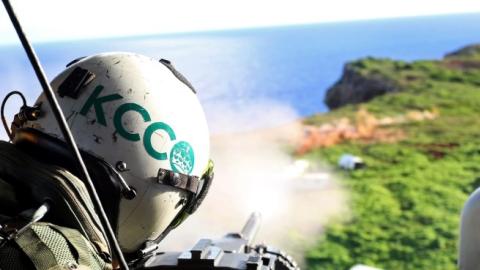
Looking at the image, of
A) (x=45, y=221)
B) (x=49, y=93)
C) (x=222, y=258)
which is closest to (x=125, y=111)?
(x=45, y=221)

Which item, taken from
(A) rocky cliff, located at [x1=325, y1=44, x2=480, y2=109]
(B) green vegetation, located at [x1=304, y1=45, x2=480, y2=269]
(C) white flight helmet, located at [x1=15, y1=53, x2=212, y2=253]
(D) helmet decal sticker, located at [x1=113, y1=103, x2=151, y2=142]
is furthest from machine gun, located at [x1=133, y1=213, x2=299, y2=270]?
(A) rocky cliff, located at [x1=325, y1=44, x2=480, y2=109]

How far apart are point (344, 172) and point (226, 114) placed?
57.0 feet

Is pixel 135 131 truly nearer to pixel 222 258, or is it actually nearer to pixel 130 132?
pixel 130 132

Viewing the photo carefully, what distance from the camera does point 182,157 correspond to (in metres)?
2.65

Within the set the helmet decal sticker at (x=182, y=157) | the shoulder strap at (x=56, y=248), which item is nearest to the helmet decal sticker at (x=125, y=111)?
the helmet decal sticker at (x=182, y=157)

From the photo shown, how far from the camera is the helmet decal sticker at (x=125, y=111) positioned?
248cm

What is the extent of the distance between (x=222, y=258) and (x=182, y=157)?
23.6 inches

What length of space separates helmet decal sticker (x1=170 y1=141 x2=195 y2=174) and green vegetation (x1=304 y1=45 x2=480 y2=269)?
26.4ft

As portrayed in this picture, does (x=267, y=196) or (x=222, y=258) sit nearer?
(x=222, y=258)

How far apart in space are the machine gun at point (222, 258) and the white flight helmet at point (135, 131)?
0.22m

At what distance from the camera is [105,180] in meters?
2.37

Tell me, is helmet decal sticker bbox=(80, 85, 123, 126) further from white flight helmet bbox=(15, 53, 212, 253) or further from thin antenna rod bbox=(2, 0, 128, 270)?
thin antenna rod bbox=(2, 0, 128, 270)

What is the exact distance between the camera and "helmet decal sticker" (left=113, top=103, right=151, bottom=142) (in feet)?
8.13

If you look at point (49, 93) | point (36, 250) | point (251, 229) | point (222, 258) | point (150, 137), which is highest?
point (49, 93)
